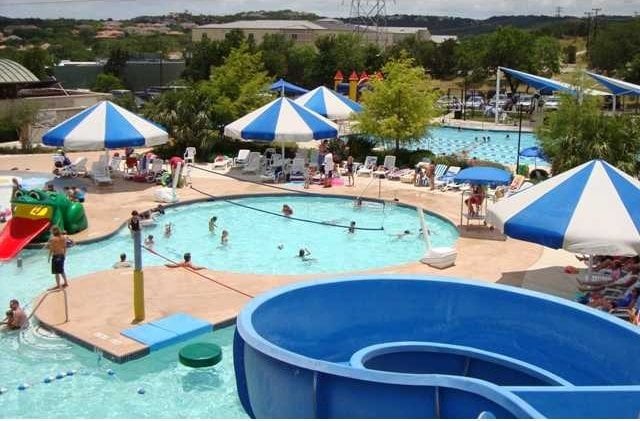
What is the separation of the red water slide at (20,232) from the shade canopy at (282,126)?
26.5 feet

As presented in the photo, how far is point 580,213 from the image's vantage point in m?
11.2

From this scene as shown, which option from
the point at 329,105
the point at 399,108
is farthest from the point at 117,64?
the point at 399,108

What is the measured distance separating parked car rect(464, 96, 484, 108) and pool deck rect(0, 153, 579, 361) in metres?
32.1

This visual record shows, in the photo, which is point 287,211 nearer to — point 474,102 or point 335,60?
point 474,102

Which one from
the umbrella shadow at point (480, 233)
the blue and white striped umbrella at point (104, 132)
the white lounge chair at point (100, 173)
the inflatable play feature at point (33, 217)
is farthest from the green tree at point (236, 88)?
the umbrella shadow at point (480, 233)

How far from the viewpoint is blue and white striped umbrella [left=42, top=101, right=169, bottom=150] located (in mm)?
20250

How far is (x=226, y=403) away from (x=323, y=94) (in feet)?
72.1

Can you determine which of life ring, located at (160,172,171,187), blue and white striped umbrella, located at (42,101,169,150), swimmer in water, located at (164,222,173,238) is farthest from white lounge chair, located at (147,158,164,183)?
swimmer in water, located at (164,222,173,238)

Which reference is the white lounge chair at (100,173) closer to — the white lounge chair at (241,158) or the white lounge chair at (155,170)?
the white lounge chair at (155,170)

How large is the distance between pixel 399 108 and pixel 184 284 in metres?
13.2

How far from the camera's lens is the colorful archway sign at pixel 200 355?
31.3 feet

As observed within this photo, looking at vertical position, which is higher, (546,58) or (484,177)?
(546,58)

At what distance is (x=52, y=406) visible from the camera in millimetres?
8688

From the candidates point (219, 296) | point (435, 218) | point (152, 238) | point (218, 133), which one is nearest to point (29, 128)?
point (218, 133)
